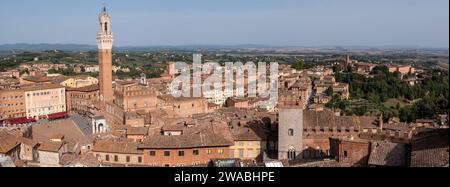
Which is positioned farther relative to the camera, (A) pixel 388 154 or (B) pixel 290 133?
(B) pixel 290 133

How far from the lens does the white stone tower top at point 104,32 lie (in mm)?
23078

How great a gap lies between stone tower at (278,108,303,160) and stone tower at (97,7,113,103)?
1329 centimetres

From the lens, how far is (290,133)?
11.7 m

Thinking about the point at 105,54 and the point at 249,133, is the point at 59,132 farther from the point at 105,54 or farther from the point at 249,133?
the point at 105,54

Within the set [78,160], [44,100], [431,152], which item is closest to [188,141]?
[78,160]

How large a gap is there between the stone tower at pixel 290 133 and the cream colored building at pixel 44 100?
58.7ft

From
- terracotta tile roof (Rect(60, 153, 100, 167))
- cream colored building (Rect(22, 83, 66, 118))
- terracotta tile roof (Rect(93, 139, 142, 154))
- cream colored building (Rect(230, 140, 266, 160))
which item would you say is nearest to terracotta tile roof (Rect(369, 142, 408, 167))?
cream colored building (Rect(230, 140, 266, 160))

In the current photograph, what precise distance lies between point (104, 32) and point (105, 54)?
3.41 ft

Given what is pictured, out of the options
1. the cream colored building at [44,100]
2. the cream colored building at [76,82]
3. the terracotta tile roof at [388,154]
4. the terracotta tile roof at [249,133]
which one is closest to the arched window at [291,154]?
the terracotta tile roof at [249,133]

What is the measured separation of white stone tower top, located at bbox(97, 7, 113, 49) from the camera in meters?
23.1

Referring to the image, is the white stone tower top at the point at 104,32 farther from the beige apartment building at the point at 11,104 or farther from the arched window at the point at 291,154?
the arched window at the point at 291,154

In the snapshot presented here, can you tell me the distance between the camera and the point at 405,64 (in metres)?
43.9
